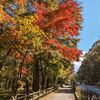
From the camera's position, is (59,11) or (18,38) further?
(59,11)

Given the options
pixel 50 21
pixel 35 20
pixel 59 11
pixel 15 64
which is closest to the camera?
pixel 35 20

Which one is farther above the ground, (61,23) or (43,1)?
(43,1)

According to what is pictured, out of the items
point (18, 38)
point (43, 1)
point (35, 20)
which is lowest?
point (18, 38)

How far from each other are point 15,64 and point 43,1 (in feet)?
40.0

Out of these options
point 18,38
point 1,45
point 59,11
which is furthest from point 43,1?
point 18,38

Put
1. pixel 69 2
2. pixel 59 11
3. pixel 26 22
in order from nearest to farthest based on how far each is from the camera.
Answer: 1. pixel 26 22
2. pixel 59 11
3. pixel 69 2

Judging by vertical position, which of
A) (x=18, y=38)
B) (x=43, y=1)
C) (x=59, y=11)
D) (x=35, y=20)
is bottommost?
(x=18, y=38)

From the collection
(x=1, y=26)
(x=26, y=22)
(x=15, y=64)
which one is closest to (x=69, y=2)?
(x=1, y=26)

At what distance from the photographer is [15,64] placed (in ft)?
154

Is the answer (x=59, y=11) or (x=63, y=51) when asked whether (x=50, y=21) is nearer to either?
(x=59, y=11)

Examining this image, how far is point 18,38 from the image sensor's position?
988 inches

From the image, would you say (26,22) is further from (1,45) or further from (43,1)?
(43,1)

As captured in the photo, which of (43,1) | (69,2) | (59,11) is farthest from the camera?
(43,1)

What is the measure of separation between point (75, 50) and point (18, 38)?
450 inches
